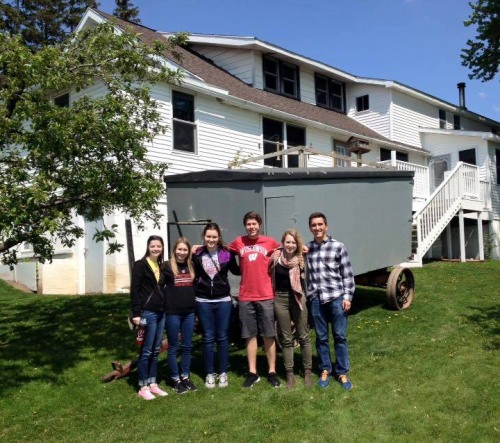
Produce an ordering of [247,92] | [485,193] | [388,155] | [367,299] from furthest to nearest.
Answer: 1. [388,155]
2. [485,193]
3. [247,92]
4. [367,299]

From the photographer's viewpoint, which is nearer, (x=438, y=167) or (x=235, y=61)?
(x=235, y=61)

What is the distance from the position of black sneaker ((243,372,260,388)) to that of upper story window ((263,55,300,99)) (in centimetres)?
1402

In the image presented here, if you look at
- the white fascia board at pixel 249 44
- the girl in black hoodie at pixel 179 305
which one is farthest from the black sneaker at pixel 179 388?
the white fascia board at pixel 249 44

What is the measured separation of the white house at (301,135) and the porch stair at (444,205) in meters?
0.03

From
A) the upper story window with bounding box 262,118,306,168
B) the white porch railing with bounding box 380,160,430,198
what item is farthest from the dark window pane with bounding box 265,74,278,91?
the white porch railing with bounding box 380,160,430,198

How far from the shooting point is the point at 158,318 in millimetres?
5793

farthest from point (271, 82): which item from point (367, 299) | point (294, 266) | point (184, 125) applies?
→ point (294, 266)

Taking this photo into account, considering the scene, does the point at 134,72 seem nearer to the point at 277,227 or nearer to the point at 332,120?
the point at 277,227

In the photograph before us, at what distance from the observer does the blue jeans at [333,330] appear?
575cm

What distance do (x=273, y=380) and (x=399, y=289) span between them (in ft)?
14.3

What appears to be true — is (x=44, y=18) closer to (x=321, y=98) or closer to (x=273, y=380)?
(x=321, y=98)

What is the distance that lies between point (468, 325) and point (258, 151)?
935cm

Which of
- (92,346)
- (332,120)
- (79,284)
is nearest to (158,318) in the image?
(92,346)

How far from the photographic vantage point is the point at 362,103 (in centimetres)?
2270
